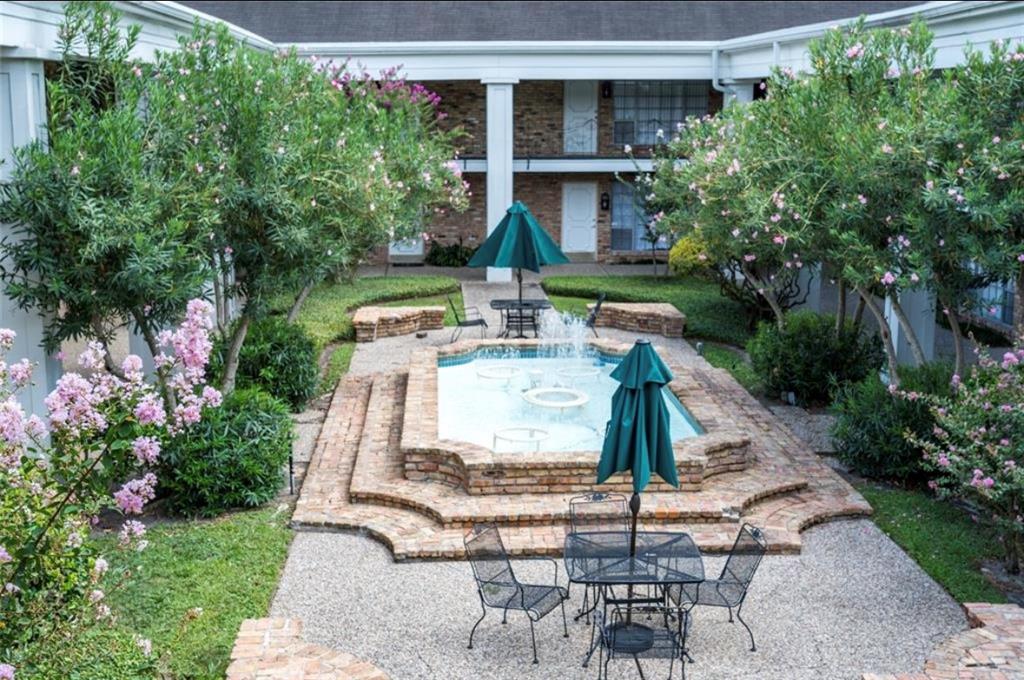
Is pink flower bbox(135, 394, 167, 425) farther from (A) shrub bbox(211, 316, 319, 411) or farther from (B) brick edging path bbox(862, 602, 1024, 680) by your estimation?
(A) shrub bbox(211, 316, 319, 411)

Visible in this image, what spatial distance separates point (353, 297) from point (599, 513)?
1369 cm

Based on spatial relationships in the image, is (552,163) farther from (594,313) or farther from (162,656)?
(162,656)

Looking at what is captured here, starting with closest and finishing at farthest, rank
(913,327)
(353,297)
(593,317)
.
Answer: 1. (913,327)
2. (593,317)
3. (353,297)

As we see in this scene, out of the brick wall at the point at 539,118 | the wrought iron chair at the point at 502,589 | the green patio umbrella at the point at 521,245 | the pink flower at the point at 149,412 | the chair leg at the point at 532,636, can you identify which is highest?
the brick wall at the point at 539,118

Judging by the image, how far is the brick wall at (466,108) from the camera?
3072 cm

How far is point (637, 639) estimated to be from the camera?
8.86 meters

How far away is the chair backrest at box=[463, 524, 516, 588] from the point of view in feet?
31.6

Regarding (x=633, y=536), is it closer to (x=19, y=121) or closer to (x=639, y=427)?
(x=639, y=427)

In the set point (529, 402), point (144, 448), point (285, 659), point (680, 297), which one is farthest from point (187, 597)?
point (680, 297)

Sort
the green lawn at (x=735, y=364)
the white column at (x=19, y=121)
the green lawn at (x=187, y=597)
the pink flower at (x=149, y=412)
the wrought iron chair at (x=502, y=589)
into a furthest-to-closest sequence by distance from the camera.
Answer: the green lawn at (x=735, y=364)
the white column at (x=19, y=121)
the wrought iron chair at (x=502, y=589)
the green lawn at (x=187, y=597)
the pink flower at (x=149, y=412)

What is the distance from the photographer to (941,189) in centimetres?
1145

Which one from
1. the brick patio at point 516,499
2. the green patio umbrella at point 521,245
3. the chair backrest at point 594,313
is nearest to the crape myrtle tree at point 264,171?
the brick patio at point 516,499

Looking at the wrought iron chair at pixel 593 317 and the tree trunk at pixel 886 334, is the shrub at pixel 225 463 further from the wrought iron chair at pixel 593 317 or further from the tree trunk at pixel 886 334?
the wrought iron chair at pixel 593 317

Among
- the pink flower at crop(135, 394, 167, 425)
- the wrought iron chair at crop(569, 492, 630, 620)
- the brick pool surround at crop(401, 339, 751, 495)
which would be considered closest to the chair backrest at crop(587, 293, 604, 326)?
the brick pool surround at crop(401, 339, 751, 495)
